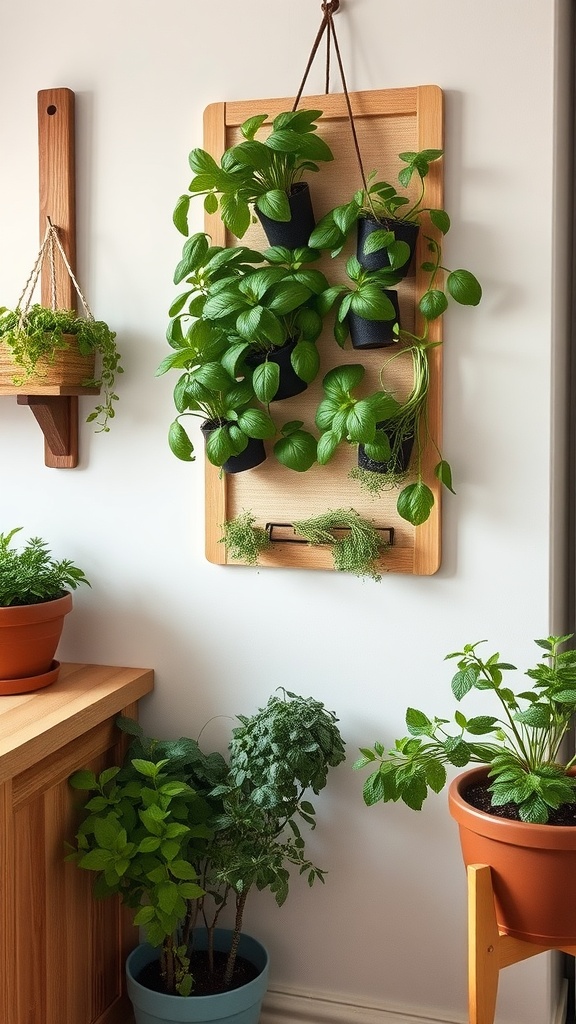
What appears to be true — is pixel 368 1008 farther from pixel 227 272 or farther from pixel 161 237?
pixel 161 237

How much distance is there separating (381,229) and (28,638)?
3.46ft

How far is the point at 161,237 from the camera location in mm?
2127

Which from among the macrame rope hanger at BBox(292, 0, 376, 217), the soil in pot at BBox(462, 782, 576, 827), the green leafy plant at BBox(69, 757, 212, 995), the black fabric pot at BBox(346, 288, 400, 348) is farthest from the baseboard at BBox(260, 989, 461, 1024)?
the macrame rope hanger at BBox(292, 0, 376, 217)

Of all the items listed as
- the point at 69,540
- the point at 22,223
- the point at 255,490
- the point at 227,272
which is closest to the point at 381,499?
the point at 255,490

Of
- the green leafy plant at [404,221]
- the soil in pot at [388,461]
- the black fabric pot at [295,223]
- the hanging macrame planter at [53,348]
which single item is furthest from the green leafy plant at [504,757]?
the hanging macrame planter at [53,348]

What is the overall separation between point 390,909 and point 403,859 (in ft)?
0.37

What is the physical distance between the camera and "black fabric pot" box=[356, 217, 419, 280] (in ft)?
6.09

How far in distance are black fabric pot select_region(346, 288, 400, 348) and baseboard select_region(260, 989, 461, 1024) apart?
1380 mm

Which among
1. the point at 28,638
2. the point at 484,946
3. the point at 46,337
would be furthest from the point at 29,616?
the point at 484,946

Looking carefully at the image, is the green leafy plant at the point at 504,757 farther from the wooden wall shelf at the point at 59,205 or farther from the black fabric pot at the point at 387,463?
the wooden wall shelf at the point at 59,205

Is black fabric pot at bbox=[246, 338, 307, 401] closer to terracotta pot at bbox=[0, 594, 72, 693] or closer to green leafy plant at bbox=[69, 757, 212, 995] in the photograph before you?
Answer: terracotta pot at bbox=[0, 594, 72, 693]

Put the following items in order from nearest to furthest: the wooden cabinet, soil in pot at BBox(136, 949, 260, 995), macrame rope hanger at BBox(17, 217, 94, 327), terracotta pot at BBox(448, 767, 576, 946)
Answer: terracotta pot at BBox(448, 767, 576, 946) < the wooden cabinet < soil in pot at BBox(136, 949, 260, 995) < macrame rope hanger at BBox(17, 217, 94, 327)

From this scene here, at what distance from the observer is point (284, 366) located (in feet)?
6.37

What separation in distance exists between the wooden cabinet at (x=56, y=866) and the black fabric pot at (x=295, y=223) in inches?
37.9
